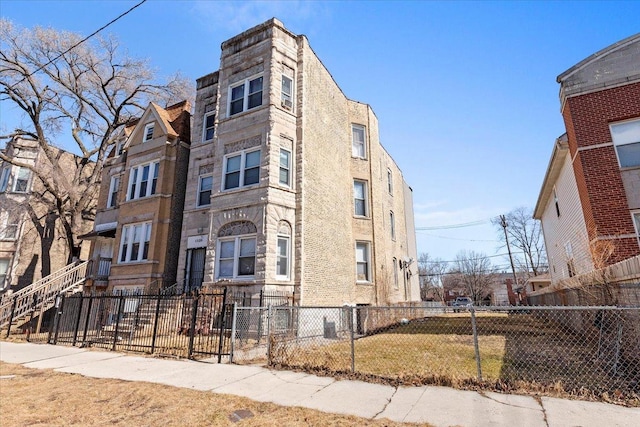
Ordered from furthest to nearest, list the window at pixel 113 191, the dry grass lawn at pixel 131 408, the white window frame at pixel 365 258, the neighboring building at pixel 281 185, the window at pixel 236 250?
1. the window at pixel 113 191
2. the white window frame at pixel 365 258
3. the neighboring building at pixel 281 185
4. the window at pixel 236 250
5. the dry grass lawn at pixel 131 408

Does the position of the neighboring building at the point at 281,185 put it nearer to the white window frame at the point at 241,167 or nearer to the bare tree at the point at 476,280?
the white window frame at the point at 241,167

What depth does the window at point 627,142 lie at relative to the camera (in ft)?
37.6

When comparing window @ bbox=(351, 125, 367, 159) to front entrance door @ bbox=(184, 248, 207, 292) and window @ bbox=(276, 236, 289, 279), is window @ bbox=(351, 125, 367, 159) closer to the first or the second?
window @ bbox=(276, 236, 289, 279)

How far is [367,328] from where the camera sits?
1559 centimetres

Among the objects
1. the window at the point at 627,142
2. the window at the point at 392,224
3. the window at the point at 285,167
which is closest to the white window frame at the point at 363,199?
the window at the point at 392,224

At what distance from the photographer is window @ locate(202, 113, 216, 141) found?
732 inches

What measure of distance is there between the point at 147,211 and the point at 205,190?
12.3ft

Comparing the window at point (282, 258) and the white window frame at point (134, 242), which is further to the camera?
the white window frame at point (134, 242)

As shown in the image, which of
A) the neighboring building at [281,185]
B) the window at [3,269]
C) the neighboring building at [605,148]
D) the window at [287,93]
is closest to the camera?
the neighboring building at [605,148]

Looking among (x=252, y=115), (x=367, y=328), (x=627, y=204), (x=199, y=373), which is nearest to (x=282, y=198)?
(x=252, y=115)

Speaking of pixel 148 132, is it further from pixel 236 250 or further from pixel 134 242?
pixel 236 250

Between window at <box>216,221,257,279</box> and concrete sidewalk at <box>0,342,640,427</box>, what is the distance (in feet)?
17.7

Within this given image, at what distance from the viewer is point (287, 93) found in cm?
1655

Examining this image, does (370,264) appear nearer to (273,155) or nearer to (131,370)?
(273,155)
